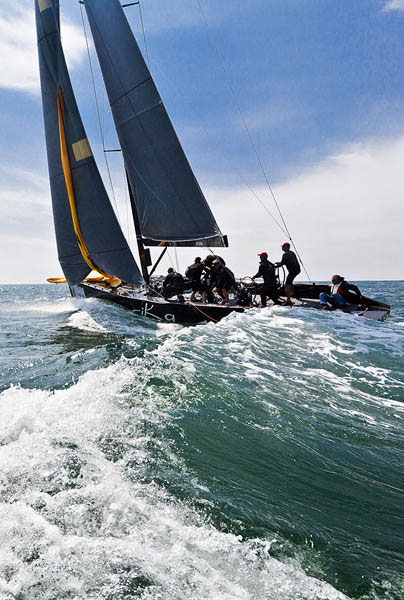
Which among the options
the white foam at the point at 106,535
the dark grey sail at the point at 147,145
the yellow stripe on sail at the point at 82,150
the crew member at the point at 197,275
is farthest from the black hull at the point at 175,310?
the white foam at the point at 106,535

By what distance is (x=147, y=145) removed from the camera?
11.9 m

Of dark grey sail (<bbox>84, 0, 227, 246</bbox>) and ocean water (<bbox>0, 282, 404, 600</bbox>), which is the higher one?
dark grey sail (<bbox>84, 0, 227, 246</bbox>)

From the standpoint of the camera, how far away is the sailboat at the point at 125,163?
11.7m

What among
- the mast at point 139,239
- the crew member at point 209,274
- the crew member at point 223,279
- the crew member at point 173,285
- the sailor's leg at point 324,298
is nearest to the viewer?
the sailor's leg at point 324,298

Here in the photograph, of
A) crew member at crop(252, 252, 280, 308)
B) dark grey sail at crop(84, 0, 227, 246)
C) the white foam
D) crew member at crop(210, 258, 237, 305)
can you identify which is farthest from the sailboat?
the white foam

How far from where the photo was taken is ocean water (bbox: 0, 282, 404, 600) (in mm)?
1625

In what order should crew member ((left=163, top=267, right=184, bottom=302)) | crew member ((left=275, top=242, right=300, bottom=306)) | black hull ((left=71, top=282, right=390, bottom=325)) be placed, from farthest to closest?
crew member ((left=163, top=267, right=184, bottom=302)) → crew member ((left=275, top=242, right=300, bottom=306)) → black hull ((left=71, top=282, right=390, bottom=325))

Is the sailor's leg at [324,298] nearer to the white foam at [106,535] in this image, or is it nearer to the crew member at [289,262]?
the crew member at [289,262]

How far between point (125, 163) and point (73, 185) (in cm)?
216

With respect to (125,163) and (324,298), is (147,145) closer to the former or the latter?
(125,163)

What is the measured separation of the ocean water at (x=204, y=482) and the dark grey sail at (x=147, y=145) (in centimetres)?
778

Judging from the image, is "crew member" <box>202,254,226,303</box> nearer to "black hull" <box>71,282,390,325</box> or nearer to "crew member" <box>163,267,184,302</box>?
"crew member" <box>163,267,184,302</box>

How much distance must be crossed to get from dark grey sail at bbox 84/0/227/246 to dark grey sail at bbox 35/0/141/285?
139cm

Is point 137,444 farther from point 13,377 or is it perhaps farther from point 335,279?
point 335,279
